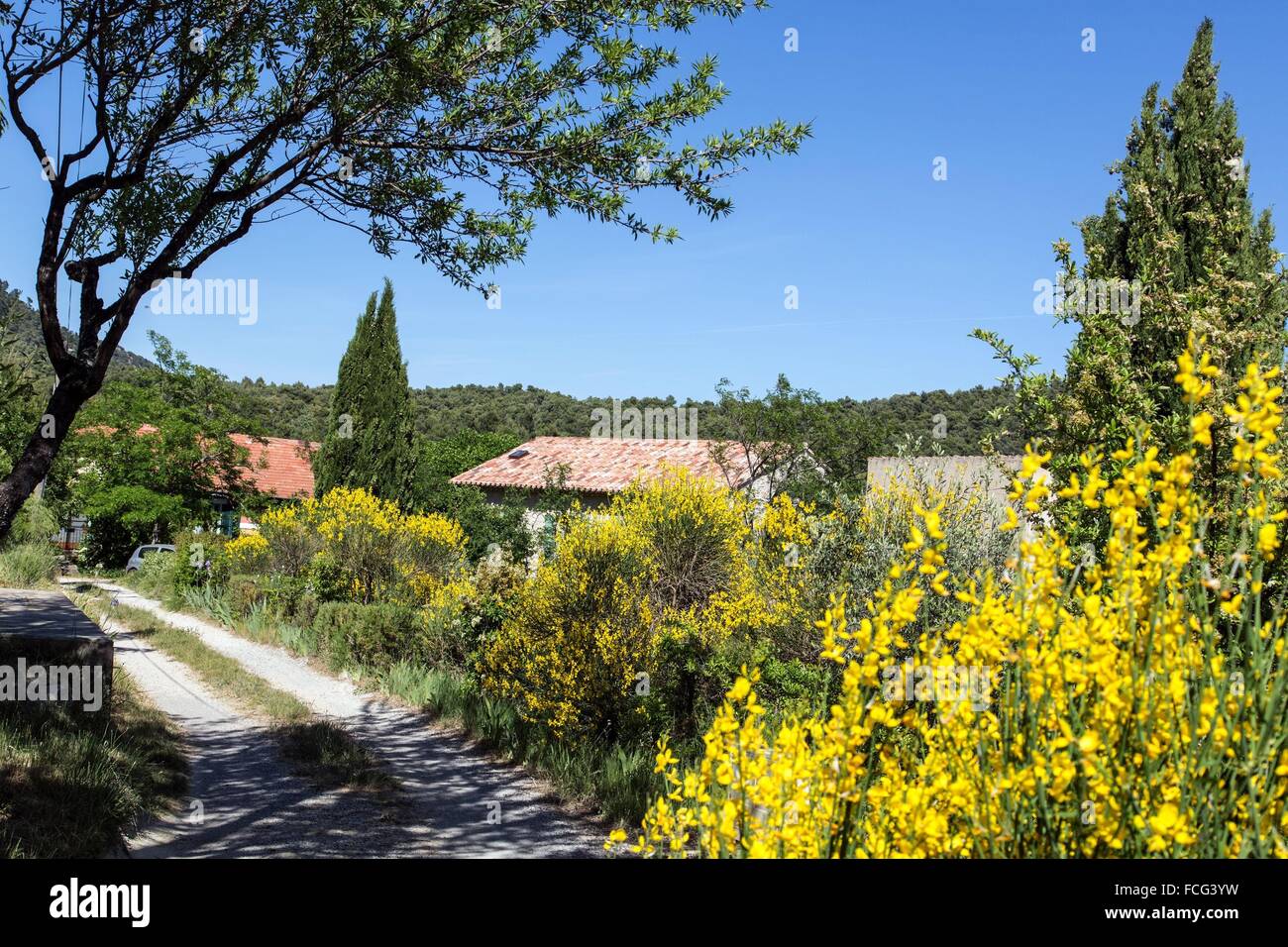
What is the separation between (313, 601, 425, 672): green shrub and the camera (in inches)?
473

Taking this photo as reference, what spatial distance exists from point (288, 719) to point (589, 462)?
77.4 feet

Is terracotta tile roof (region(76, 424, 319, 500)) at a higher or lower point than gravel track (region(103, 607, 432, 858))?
higher

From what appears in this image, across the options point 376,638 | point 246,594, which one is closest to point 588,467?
point 246,594

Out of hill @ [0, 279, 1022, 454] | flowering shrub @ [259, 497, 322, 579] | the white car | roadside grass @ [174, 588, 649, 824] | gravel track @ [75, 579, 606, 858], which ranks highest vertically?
hill @ [0, 279, 1022, 454]

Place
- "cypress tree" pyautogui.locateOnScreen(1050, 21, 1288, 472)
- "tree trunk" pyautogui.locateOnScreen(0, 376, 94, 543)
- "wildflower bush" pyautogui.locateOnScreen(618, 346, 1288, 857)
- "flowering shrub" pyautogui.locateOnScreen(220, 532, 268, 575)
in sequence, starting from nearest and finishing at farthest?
"wildflower bush" pyautogui.locateOnScreen(618, 346, 1288, 857), "tree trunk" pyautogui.locateOnScreen(0, 376, 94, 543), "cypress tree" pyautogui.locateOnScreen(1050, 21, 1288, 472), "flowering shrub" pyautogui.locateOnScreen(220, 532, 268, 575)

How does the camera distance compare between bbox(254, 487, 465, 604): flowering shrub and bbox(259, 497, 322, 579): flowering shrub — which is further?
bbox(259, 497, 322, 579): flowering shrub

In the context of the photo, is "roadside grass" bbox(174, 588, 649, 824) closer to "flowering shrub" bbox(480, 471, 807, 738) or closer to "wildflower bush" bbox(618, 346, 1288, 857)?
"flowering shrub" bbox(480, 471, 807, 738)

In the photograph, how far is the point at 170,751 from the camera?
7.40 meters

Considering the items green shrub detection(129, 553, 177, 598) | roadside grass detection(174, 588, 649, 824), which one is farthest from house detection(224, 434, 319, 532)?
roadside grass detection(174, 588, 649, 824)

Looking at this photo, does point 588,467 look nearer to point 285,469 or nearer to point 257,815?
point 285,469

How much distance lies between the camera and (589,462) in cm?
3256

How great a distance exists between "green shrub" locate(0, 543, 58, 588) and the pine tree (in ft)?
26.2

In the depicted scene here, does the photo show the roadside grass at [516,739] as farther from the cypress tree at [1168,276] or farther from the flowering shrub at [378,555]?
the cypress tree at [1168,276]

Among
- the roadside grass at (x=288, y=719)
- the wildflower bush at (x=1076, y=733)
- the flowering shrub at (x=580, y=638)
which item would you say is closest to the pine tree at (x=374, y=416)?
the roadside grass at (x=288, y=719)
